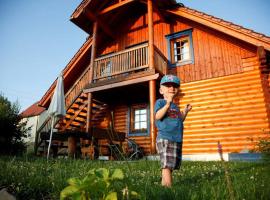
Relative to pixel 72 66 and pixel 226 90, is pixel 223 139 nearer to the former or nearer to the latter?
pixel 226 90

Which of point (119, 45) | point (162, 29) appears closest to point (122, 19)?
point (119, 45)

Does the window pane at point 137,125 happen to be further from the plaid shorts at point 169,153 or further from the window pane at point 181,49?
the plaid shorts at point 169,153

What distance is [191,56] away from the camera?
11.0m

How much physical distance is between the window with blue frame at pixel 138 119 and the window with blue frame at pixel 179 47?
292 cm

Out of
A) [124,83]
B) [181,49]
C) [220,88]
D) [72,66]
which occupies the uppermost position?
[181,49]

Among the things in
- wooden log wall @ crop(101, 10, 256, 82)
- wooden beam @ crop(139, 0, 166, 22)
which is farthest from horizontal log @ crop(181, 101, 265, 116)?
wooden beam @ crop(139, 0, 166, 22)

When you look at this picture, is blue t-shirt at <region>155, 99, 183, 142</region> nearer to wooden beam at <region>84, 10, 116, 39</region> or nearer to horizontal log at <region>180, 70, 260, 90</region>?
horizontal log at <region>180, 70, 260, 90</region>

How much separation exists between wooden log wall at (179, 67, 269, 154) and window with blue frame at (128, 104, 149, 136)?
2314mm

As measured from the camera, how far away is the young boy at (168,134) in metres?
2.75

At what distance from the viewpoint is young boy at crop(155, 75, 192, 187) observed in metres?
2.75

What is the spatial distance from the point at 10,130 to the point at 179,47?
1009 cm

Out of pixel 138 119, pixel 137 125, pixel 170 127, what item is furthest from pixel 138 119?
pixel 170 127

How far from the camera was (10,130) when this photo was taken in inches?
477

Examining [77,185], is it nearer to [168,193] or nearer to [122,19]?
[168,193]
